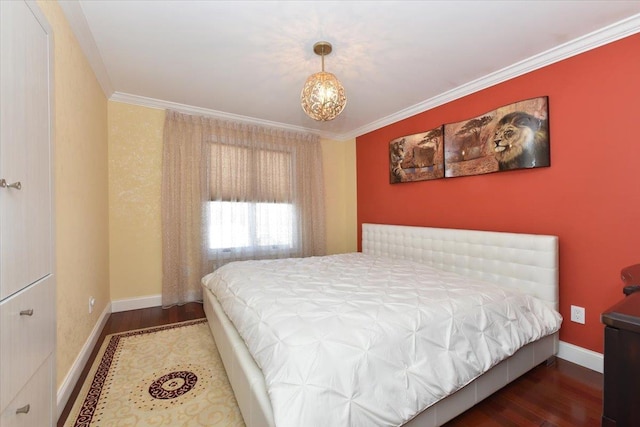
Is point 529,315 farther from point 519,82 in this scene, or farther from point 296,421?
point 519,82

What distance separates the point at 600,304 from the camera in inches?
85.0

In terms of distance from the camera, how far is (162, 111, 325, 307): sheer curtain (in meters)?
3.55

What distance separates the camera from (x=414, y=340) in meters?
1.45

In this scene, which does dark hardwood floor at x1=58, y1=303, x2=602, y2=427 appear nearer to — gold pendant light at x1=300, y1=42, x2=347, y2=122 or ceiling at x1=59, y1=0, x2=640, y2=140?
gold pendant light at x1=300, y1=42, x2=347, y2=122

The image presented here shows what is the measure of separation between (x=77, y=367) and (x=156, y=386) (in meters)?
0.64

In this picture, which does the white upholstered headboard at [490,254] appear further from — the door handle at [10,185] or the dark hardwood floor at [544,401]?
the door handle at [10,185]

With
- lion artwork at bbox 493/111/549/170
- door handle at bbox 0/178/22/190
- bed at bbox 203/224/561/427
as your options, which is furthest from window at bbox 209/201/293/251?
lion artwork at bbox 493/111/549/170

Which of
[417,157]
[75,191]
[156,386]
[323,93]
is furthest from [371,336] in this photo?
[417,157]

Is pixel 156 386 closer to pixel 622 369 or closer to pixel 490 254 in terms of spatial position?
pixel 622 369

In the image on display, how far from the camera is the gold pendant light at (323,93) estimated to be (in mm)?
2158

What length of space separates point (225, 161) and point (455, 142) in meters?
3.00

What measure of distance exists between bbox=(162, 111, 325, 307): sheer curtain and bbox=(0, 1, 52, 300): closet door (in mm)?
2165

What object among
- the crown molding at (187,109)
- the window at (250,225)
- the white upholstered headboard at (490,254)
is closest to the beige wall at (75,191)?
→ the crown molding at (187,109)

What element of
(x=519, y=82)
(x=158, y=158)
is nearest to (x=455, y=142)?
(x=519, y=82)
